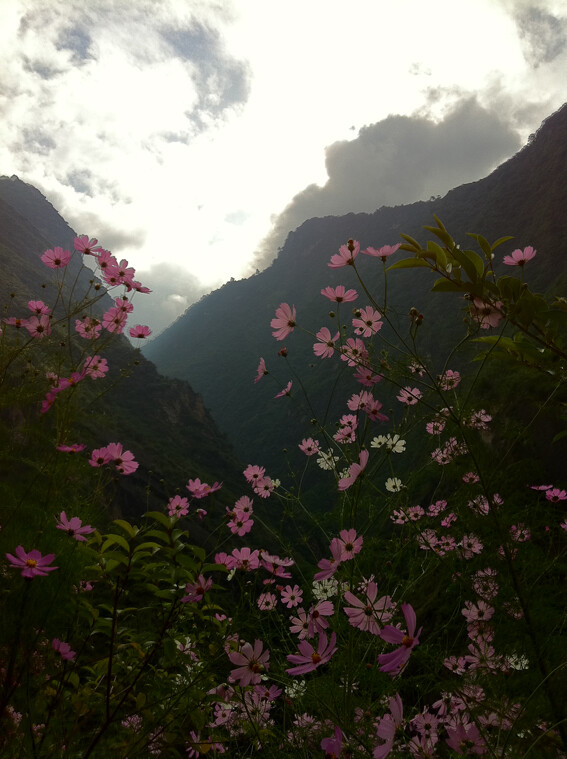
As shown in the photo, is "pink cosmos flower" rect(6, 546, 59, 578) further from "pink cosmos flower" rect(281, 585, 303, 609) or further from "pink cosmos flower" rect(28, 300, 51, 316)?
"pink cosmos flower" rect(281, 585, 303, 609)

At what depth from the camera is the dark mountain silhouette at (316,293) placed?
3875 centimetres

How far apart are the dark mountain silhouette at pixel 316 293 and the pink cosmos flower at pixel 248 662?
923 cm

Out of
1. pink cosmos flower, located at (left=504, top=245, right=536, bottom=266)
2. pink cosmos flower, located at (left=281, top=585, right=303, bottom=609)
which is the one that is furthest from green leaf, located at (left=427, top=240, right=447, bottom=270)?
pink cosmos flower, located at (left=281, top=585, right=303, bottom=609)

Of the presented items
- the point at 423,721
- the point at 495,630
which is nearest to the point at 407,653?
the point at 423,721

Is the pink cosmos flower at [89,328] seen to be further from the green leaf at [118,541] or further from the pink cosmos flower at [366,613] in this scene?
the pink cosmos flower at [366,613]

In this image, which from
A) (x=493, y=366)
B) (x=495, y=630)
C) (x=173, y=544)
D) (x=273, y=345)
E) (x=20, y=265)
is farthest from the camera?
(x=273, y=345)

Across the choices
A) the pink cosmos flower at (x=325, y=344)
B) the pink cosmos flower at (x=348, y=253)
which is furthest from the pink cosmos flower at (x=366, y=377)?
the pink cosmos flower at (x=348, y=253)

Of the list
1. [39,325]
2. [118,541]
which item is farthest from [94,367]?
[118,541]

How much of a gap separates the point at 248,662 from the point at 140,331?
1590 millimetres

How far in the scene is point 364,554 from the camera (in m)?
2.77

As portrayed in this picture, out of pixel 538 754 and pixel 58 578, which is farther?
pixel 538 754

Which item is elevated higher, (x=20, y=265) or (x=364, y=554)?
(x=20, y=265)

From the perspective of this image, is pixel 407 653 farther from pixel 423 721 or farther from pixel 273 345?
pixel 273 345

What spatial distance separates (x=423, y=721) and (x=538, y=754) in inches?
16.6
